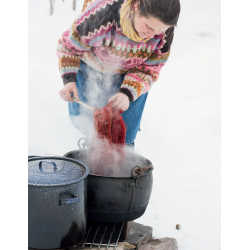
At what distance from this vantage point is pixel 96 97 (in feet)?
8.77

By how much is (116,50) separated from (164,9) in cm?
64

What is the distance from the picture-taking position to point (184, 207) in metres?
3.06

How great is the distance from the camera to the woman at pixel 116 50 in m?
1.76

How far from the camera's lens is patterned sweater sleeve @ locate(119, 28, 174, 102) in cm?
219

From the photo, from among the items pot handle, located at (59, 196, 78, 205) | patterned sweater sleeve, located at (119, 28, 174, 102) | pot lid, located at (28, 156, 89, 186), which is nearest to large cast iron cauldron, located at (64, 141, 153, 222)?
pot lid, located at (28, 156, 89, 186)

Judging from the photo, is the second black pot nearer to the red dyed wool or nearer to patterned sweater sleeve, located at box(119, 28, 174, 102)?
the red dyed wool

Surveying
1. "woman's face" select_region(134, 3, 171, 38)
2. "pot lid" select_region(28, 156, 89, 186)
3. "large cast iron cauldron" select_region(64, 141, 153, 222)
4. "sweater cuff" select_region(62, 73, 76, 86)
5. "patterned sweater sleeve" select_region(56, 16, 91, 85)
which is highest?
"woman's face" select_region(134, 3, 171, 38)

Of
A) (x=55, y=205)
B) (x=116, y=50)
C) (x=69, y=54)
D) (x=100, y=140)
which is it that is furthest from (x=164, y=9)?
(x=55, y=205)

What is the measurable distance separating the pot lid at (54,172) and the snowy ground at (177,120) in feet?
4.06

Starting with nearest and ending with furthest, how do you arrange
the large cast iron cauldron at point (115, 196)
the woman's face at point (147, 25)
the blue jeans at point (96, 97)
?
1. the woman's face at point (147, 25)
2. the large cast iron cauldron at point (115, 196)
3. the blue jeans at point (96, 97)

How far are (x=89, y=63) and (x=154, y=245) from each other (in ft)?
5.69

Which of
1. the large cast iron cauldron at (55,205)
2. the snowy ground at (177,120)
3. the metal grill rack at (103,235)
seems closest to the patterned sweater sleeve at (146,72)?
the snowy ground at (177,120)

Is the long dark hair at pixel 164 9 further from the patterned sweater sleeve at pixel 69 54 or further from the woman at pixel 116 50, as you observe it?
the patterned sweater sleeve at pixel 69 54

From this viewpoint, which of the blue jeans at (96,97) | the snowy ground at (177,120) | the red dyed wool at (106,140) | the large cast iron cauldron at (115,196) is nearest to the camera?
the large cast iron cauldron at (115,196)
